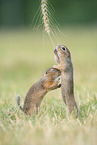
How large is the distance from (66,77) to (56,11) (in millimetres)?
35129

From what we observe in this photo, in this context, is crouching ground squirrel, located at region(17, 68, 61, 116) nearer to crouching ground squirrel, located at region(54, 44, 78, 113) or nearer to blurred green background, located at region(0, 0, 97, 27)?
crouching ground squirrel, located at region(54, 44, 78, 113)

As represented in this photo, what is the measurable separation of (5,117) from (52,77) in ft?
2.56

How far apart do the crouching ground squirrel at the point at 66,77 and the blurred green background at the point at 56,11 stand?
1283 inches

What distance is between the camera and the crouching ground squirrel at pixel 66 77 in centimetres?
344

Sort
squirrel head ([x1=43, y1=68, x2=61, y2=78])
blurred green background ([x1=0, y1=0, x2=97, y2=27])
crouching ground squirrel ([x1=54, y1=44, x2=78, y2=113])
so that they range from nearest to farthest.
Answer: crouching ground squirrel ([x1=54, y1=44, x2=78, y2=113]) → squirrel head ([x1=43, y1=68, x2=61, y2=78]) → blurred green background ([x1=0, y1=0, x2=97, y2=27])

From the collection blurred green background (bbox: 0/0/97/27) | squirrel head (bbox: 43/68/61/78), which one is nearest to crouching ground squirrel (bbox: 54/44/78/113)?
squirrel head (bbox: 43/68/61/78)

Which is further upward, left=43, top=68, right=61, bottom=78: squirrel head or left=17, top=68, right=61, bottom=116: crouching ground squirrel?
left=43, top=68, right=61, bottom=78: squirrel head

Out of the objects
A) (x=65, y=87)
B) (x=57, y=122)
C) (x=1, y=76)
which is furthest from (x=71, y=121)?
(x=1, y=76)

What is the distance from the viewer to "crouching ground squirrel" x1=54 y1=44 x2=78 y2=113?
11.3 feet

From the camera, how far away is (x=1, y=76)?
8906mm

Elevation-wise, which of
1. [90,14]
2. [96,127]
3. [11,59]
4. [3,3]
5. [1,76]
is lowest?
[96,127]

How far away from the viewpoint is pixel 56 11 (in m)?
37.7

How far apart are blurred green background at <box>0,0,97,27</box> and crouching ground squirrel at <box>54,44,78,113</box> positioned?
107 ft

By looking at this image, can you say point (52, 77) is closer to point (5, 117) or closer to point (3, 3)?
point (5, 117)
